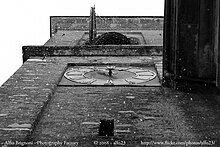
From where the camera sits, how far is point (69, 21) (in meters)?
30.6

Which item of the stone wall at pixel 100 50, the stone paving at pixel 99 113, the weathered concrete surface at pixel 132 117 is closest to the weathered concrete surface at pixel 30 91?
the stone paving at pixel 99 113

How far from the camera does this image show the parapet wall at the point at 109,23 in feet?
97.9

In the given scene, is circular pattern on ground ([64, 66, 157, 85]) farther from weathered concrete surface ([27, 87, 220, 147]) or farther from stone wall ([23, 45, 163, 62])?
stone wall ([23, 45, 163, 62])

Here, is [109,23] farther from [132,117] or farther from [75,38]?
[132,117]

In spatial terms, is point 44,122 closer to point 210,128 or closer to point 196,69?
point 210,128

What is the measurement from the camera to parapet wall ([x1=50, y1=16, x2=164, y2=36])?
29.8 metres

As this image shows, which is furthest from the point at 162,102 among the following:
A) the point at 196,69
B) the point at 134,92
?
the point at 196,69

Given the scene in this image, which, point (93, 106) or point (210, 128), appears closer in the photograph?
point (210, 128)

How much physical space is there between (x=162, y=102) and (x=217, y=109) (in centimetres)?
120

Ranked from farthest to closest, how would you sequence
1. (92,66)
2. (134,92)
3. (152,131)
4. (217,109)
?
(92,66) < (134,92) < (217,109) < (152,131)

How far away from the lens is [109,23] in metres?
30.2

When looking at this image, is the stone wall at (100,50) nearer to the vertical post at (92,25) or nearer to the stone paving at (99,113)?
the stone paving at (99,113)

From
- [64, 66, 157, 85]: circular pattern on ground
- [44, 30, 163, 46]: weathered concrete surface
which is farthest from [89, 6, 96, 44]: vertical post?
[64, 66, 157, 85]: circular pattern on ground

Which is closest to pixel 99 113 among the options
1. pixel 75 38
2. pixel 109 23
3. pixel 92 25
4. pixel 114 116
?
pixel 114 116
